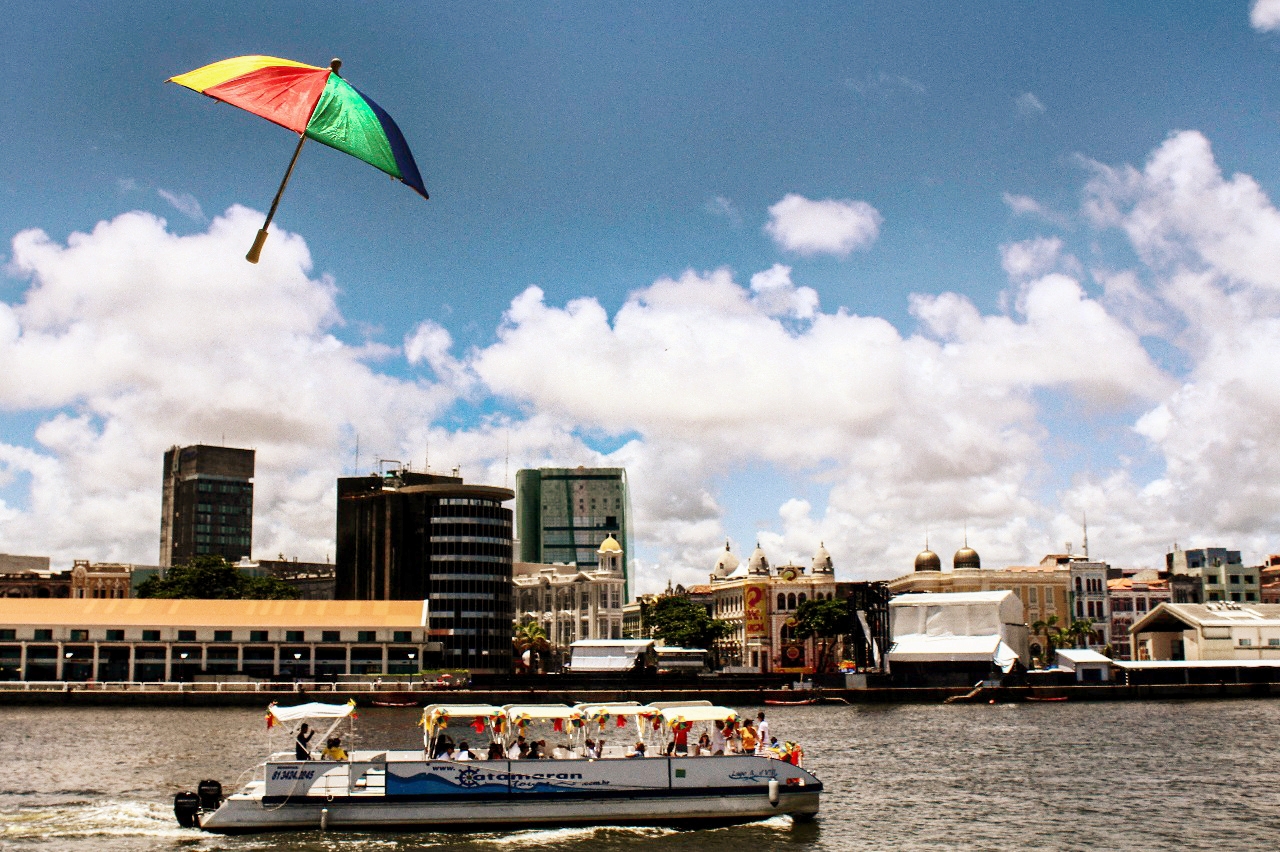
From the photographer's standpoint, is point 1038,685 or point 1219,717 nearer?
point 1219,717

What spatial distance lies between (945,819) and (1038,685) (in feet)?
284

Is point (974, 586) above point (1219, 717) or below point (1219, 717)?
above

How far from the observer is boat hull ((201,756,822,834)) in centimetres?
4356

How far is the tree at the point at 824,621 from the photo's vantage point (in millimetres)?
179250

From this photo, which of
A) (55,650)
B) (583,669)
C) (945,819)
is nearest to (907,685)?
(583,669)

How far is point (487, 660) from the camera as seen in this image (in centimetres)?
17562

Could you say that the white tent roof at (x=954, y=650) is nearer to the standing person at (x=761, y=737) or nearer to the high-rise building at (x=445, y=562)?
the high-rise building at (x=445, y=562)

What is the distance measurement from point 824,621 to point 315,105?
6450 inches

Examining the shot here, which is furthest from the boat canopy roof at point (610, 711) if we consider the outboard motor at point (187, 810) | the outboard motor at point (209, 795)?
the outboard motor at point (187, 810)

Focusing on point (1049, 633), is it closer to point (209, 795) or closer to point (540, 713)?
point (540, 713)

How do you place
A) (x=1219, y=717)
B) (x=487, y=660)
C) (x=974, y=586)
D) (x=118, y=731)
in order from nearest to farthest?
(x=118, y=731), (x=1219, y=717), (x=487, y=660), (x=974, y=586)

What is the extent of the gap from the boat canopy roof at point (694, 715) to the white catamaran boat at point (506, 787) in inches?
2.2

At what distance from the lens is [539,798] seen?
44469 millimetres

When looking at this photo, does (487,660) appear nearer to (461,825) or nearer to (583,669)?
(583,669)
